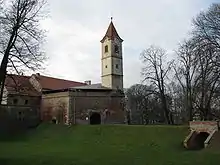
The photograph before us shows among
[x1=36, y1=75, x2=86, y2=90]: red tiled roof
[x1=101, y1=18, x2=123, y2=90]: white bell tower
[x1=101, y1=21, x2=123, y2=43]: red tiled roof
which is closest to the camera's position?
[x1=101, y1=18, x2=123, y2=90]: white bell tower

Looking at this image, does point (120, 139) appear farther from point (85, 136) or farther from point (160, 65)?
point (160, 65)

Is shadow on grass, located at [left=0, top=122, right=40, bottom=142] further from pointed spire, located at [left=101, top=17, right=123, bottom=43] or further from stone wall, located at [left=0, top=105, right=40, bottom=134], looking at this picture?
pointed spire, located at [left=101, top=17, right=123, bottom=43]

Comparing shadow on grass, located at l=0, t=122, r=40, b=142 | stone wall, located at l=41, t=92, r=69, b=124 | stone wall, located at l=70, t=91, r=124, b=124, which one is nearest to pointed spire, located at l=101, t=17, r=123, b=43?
stone wall, located at l=70, t=91, r=124, b=124

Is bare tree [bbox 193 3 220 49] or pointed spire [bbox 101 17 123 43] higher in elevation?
pointed spire [bbox 101 17 123 43]

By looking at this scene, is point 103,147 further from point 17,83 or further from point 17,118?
point 17,118

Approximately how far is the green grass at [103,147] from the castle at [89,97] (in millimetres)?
6718

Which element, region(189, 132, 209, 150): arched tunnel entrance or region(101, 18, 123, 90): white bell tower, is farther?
region(101, 18, 123, 90): white bell tower

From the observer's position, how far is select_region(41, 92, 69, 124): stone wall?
49812 millimetres

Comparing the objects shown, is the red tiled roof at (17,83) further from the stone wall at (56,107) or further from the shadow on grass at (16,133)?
the stone wall at (56,107)

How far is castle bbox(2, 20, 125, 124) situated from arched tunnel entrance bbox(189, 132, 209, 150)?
72.0 feet

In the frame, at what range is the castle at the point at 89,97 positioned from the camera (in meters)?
49.8

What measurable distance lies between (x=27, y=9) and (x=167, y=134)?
58.8 ft

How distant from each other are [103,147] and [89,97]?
23054 mm

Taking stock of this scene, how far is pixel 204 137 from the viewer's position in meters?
31.0
